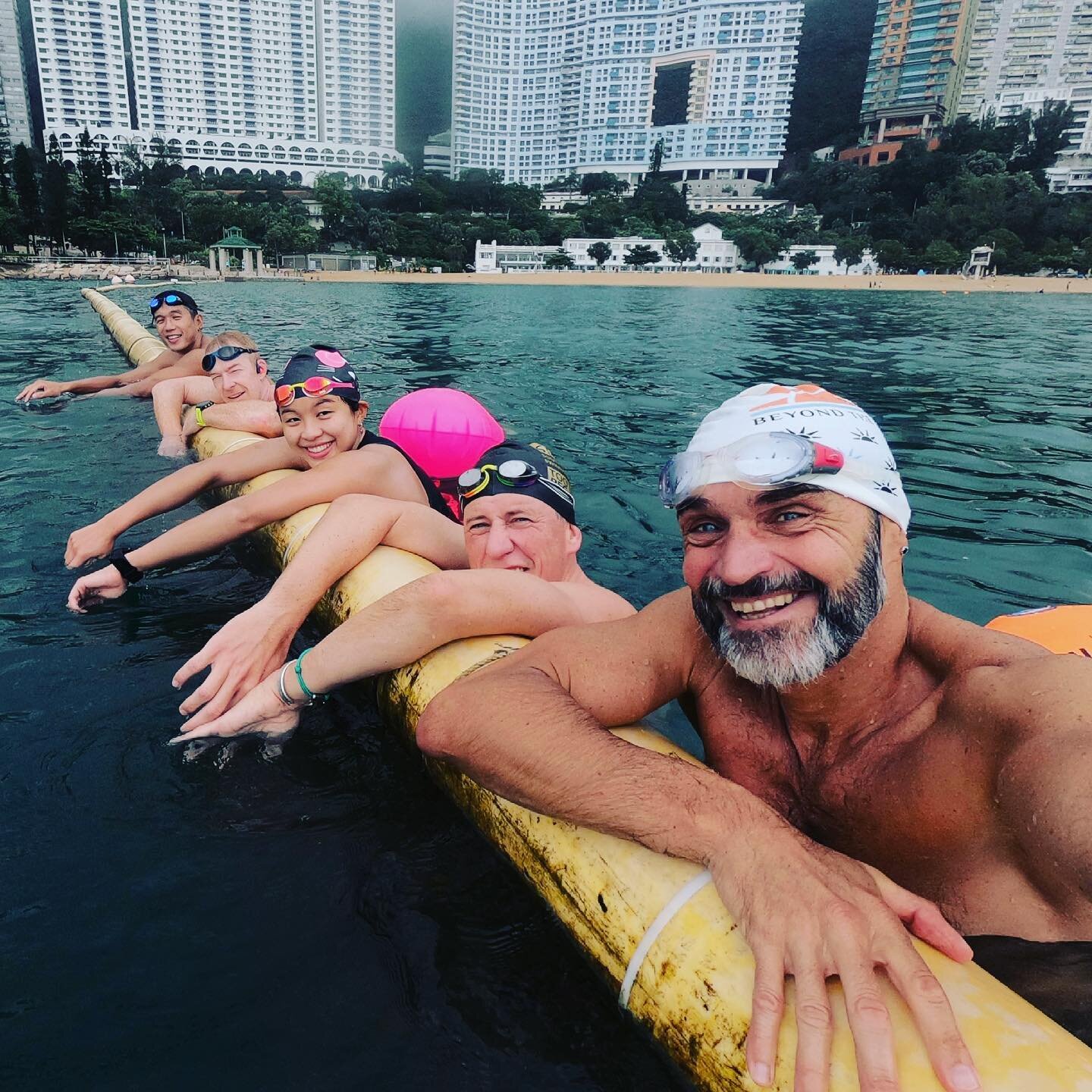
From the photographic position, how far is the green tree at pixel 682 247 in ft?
374

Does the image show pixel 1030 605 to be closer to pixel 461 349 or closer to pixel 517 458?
pixel 517 458

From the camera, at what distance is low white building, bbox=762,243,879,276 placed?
107875 mm

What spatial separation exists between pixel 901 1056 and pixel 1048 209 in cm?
12588

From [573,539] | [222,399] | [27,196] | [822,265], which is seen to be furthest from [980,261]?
[573,539]

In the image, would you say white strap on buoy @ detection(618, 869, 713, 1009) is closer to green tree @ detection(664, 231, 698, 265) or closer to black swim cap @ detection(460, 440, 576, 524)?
black swim cap @ detection(460, 440, 576, 524)

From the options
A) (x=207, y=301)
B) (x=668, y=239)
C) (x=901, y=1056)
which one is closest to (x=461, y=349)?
(x=901, y=1056)

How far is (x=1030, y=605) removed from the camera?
5934 millimetres

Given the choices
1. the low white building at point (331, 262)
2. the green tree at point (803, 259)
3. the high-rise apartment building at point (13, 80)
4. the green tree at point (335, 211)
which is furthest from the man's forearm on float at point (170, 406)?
the high-rise apartment building at point (13, 80)

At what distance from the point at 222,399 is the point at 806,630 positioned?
7705 mm

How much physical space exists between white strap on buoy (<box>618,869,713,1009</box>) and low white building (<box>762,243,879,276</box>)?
118 m

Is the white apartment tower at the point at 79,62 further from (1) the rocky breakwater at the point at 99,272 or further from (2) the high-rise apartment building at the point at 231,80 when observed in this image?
(1) the rocky breakwater at the point at 99,272

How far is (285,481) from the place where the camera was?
467 cm

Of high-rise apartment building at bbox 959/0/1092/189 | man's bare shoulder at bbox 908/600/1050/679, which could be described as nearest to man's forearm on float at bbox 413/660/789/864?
man's bare shoulder at bbox 908/600/1050/679

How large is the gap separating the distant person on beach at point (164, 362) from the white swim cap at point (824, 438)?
9.55 meters
